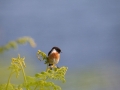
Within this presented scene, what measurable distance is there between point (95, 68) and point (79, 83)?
159 mm

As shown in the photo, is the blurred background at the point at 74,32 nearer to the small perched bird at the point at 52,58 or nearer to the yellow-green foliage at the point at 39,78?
the small perched bird at the point at 52,58

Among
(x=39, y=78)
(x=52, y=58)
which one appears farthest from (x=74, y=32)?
(x=39, y=78)

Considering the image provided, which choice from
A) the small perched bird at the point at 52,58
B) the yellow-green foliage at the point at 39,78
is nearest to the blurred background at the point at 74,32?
the small perched bird at the point at 52,58

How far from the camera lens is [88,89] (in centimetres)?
211

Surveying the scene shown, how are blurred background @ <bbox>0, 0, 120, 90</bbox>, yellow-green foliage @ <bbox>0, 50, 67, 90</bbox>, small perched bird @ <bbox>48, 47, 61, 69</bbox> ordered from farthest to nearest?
blurred background @ <bbox>0, 0, 120, 90</bbox> → small perched bird @ <bbox>48, 47, 61, 69</bbox> → yellow-green foliage @ <bbox>0, 50, 67, 90</bbox>

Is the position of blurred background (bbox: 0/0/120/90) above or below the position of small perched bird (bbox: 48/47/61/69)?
above

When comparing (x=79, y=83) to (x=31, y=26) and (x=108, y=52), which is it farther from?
(x=31, y=26)

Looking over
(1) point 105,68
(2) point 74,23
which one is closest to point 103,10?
(2) point 74,23

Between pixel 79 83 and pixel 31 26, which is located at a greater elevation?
pixel 31 26

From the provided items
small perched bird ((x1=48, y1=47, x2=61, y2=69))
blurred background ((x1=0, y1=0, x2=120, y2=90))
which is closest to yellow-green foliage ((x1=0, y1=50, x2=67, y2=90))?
small perched bird ((x1=48, y1=47, x2=61, y2=69))

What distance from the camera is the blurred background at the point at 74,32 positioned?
1942mm

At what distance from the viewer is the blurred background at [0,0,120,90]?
1942 millimetres

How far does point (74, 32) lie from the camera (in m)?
2.05

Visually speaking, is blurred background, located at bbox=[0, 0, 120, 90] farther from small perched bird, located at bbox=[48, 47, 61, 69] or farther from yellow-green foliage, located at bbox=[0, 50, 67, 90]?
yellow-green foliage, located at bbox=[0, 50, 67, 90]
